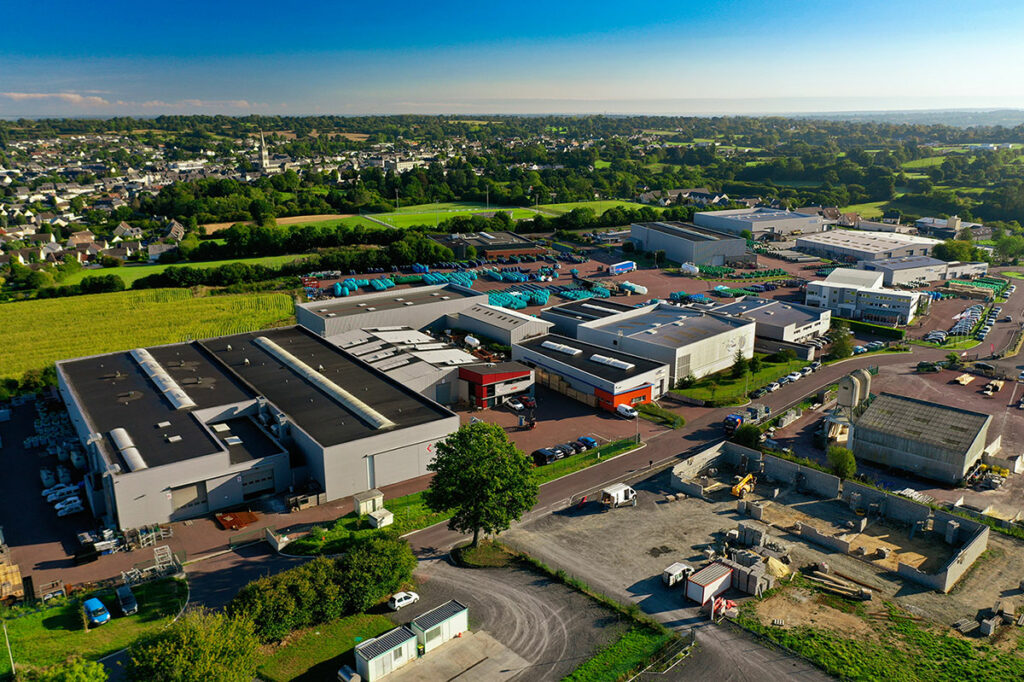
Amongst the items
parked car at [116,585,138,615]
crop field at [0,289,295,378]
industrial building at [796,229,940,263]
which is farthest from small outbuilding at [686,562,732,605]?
industrial building at [796,229,940,263]

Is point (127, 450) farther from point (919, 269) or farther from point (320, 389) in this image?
point (919, 269)

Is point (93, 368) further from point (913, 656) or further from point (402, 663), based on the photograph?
point (913, 656)

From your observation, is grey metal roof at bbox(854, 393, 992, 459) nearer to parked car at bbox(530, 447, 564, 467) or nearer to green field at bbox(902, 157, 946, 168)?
parked car at bbox(530, 447, 564, 467)

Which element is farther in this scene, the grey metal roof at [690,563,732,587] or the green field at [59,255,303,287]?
the green field at [59,255,303,287]

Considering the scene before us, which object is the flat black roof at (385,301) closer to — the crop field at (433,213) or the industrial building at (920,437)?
the industrial building at (920,437)

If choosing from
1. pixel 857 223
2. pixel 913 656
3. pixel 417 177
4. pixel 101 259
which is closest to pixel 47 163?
pixel 417 177

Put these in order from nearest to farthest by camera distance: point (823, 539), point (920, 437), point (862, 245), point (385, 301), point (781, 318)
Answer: point (823, 539)
point (920, 437)
point (781, 318)
point (385, 301)
point (862, 245)

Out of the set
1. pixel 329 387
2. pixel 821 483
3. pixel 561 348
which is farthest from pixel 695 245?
pixel 329 387
